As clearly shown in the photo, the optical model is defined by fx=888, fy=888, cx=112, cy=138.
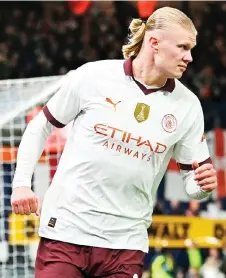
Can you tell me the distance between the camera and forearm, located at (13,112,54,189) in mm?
3139

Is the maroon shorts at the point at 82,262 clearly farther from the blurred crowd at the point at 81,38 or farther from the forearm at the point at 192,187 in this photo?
the blurred crowd at the point at 81,38

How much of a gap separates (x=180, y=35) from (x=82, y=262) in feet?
2.86

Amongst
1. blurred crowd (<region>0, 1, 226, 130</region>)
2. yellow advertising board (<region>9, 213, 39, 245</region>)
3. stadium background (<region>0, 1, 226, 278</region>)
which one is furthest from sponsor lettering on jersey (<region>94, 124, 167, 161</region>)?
blurred crowd (<region>0, 1, 226, 130</region>)

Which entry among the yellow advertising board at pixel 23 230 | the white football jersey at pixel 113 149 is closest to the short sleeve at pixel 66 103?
the white football jersey at pixel 113 149

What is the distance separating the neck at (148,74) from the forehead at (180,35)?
125 mm

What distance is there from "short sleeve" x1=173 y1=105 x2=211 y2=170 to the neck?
0.61ft

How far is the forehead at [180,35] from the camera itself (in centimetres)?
315

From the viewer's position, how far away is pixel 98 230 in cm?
313

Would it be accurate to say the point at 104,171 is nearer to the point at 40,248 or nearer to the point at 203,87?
the point at 40,248

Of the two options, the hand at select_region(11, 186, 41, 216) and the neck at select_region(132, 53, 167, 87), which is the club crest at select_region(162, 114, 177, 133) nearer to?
the neck at select_region(132, 53, 167, 87)

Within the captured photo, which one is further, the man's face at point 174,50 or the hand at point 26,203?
the man's face at point 174,50

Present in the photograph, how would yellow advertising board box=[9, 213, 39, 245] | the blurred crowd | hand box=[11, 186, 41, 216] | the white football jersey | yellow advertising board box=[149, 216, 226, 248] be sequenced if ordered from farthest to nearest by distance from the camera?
the blurred crowd, yellow advertising board box=[149, 216, 226, 248], yellow advertising board box=[9, 213, 39, 245], the white football jersey, hand box=[11, 186, 41, 216]

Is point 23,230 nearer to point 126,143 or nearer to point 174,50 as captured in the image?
point 126,143

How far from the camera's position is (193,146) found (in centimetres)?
326
